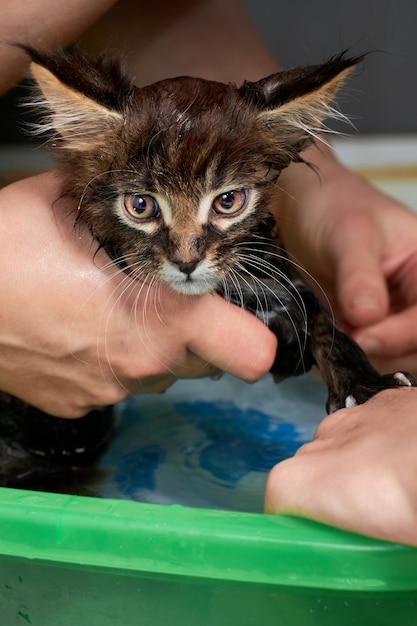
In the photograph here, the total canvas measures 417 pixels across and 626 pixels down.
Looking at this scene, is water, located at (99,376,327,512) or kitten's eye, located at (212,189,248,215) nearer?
kitten's eye, located at (212,189,248,215)

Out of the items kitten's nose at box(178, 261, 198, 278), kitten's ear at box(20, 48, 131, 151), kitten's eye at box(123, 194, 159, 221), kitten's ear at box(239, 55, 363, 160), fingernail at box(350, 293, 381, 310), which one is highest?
kitten's ear at box(239, 55, 363, 160)

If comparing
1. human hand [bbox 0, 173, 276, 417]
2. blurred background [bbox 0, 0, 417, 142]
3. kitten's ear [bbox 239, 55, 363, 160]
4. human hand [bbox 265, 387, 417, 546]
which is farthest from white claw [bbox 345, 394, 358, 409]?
blurred background [bbox 0, 0, 417, 142]

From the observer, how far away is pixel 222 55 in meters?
2.20

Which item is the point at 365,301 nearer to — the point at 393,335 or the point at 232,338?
the point at 393,335

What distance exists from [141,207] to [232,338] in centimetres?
27

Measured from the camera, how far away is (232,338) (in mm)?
1502

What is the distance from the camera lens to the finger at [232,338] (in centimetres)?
150

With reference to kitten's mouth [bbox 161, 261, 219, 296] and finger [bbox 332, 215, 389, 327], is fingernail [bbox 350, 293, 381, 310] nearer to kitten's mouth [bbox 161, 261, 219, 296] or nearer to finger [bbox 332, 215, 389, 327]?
finger [bbox 332, 215, 389, 327]

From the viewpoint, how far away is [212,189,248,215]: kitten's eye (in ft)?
4.65

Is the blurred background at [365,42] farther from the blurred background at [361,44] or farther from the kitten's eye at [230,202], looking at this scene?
the kitten's eye at [230,202]

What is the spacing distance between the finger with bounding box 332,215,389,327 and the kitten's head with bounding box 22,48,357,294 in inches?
16.0

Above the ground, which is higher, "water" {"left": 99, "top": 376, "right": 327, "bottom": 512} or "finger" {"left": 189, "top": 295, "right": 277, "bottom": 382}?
"finger" {"left": 189, "top": 295, "right": 277, "bottom": 382}

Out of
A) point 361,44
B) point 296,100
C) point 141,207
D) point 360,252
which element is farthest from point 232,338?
point 361,44

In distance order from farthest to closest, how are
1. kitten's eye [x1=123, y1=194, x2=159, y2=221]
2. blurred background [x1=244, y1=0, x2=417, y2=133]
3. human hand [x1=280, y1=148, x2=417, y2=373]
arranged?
blurred background [x1=244, y1=0, x2=417, y2=133], human hand [x1=280, y1=148, x2=417, y2=373], kitten's eye [x1=123, y1=194, x2=159, y2=221]
